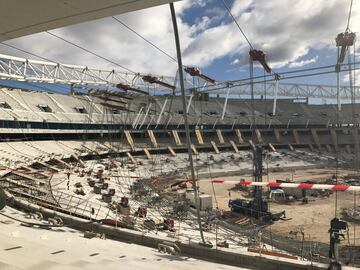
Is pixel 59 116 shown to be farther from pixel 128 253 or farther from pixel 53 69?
pixel 128 253

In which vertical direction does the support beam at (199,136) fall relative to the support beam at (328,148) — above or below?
above

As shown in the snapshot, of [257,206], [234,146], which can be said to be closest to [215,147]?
[234,146]

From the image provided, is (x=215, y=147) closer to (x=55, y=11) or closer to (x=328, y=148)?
(x=328, y=148)

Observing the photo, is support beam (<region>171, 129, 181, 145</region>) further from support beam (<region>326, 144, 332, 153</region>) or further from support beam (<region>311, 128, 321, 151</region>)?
support beam (<region>326, 144, 332, 153</region>)

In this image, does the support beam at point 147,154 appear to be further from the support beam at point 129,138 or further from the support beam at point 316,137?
the support beam at point 316,137

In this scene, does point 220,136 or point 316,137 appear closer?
point 220,136

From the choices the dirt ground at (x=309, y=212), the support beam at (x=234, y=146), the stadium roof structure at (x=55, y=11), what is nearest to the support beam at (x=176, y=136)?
the support beam at (x=234, y=146)

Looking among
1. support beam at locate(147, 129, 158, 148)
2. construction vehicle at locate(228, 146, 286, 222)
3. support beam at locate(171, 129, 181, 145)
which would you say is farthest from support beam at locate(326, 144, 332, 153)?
construction vehicle at locate(228, 146, 286, 222)

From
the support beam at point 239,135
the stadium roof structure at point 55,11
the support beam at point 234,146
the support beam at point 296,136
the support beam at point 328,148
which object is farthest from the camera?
the support beam at point 296,136

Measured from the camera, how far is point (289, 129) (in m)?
79.0

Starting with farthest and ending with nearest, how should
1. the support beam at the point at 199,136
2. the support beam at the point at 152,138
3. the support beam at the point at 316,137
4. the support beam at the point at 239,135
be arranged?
1. the support beam at the point at 316,137
2. the support beam at the point at 239,135
3. the support beam at the point at 199,136
4. the support beam at the point at 152,138

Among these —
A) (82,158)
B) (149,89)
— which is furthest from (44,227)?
(149,89)

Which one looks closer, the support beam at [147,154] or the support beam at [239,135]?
the support beam at [147,154]

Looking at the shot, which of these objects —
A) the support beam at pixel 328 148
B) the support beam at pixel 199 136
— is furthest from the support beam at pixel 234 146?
the support beam at pixel 328 148
